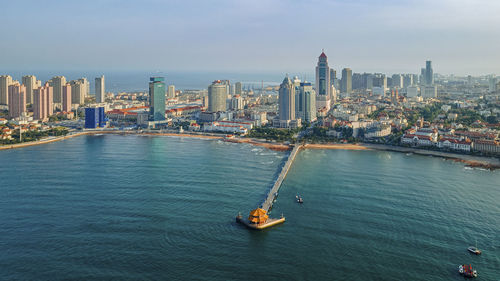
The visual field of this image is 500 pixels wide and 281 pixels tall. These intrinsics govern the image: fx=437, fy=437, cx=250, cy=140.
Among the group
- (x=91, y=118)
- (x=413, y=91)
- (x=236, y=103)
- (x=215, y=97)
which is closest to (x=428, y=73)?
(x=413, y=91)

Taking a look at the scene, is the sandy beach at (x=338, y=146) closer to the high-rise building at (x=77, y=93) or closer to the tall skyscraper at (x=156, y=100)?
the tall skyscraper at (x=156, y=100)

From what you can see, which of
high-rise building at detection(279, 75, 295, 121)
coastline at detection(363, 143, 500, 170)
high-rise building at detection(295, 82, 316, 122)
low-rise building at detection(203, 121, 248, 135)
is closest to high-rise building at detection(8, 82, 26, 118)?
low-rise building at detection(203, 121, 248, 135)

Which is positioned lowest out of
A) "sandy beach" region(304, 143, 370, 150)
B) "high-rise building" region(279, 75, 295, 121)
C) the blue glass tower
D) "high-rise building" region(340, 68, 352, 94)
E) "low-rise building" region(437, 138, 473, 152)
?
"sandy beach" region(304, 143, 370, 150)

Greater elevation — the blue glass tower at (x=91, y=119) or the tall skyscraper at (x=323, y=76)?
the tall skyscraper at (x=323, y=76)

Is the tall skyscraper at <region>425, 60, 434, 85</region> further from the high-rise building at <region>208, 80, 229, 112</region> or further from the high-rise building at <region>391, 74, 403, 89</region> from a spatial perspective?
the high-rise building at <region>208, 80, 229, 112</region>

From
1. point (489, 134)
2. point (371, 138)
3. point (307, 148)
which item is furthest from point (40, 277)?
point (489, 134)

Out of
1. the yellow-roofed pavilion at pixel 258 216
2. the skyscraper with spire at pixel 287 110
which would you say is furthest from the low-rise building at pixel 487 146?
the yellow-roofed pavilion at pixel 258 216

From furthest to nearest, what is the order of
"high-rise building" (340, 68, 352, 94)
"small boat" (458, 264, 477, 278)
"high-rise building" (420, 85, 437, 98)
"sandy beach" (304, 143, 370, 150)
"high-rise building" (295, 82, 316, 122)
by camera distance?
1. "high-rise building" (340, 68, 352, 94)
2. "high-rise building" (420, 85, 437, 98)
3. "high-rise building" (295, 82, 316, 122)
4. "sandy beach" (304, 143, 370, 150)
5. "small boat" (458, 264, 477, 278)

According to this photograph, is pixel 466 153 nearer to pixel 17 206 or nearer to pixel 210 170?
pixel 210 170
